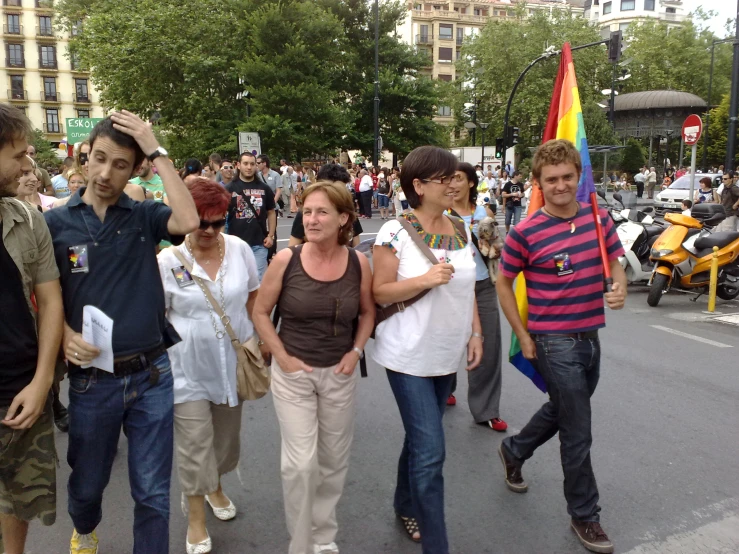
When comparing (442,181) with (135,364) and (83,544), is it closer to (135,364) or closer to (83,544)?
(135,364)

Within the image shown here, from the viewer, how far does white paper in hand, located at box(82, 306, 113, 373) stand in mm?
2449

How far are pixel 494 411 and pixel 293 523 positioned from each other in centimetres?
229

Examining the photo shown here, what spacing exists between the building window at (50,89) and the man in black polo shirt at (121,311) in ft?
256

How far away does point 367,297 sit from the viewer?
3033 mm

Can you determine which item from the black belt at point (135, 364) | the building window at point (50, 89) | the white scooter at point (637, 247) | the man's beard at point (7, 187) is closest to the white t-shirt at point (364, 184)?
the white scooter at point (637, 247)

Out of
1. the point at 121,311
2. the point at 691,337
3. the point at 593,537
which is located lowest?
A: the point at 691,337

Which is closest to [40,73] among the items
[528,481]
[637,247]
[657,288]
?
[637,247]

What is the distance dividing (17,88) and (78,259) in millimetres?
78229

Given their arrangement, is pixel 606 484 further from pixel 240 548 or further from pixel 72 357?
pixel 72 357

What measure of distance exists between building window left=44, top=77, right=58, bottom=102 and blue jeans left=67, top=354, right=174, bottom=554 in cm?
7800

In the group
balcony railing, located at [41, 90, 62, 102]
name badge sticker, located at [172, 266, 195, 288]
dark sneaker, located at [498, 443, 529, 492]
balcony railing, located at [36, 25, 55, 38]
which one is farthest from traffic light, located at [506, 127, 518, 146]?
balcony railing, located at [41, 90, 62, 102]

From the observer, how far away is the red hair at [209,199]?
10.1 feet

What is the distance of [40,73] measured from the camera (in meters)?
70.2

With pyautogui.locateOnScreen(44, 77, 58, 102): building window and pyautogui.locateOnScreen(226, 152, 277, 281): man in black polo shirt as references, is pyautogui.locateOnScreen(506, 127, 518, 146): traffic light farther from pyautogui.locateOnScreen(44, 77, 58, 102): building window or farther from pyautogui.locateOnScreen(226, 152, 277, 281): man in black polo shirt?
pyautogui.locateOnScreen(44, 77, 58, 102): building window
